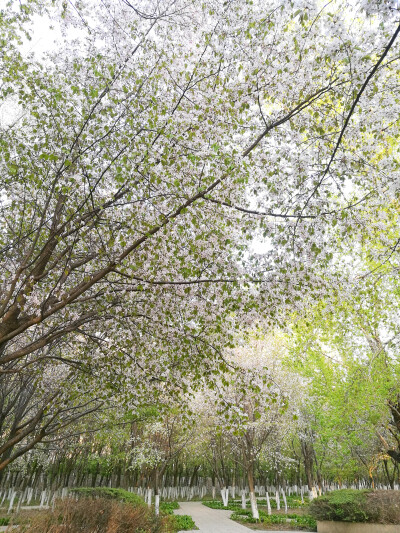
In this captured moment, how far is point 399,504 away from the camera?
1309 centimetres

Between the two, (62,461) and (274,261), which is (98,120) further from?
(62,461)

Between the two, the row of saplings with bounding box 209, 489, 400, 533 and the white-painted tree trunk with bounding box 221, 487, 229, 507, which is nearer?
the row of saplings with bounding box 209, 489, 400, 533

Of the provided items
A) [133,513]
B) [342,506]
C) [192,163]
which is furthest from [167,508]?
[192,163]

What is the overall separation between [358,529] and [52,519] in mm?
12744

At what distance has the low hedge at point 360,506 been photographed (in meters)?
13.1

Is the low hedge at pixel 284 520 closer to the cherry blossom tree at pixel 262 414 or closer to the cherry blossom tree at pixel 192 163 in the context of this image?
the cherry blossom tree at pixel 262 414

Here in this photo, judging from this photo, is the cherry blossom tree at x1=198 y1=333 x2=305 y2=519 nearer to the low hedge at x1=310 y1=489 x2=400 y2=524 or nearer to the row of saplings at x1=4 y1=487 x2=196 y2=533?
the low hedge at x1=310 y1=489 x2=400 y2=524

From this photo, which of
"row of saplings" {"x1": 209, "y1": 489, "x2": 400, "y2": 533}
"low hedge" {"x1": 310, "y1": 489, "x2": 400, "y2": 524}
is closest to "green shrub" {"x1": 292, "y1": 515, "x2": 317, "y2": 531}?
"row of saplings" {"x1": 209, "y1": 489, "x2": 400, "y2": 533}

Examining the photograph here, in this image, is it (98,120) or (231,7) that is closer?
(98,120)

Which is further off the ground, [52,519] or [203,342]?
[203,342]

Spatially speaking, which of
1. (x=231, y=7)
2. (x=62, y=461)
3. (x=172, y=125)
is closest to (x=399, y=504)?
(x=172, y=125)

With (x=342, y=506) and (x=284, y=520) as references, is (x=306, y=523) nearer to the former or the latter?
(x=284, y=520)

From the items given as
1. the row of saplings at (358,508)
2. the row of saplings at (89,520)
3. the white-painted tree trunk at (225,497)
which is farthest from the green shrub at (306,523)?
the row of saplings at (89,520)

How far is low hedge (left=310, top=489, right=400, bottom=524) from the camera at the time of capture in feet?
43.1
